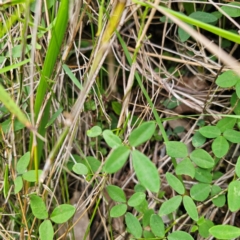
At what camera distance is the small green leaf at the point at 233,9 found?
1135mm

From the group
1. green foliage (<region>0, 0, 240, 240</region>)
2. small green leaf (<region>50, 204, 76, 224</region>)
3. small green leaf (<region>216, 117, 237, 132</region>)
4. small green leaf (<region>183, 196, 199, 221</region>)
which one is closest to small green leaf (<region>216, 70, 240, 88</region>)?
green foliage (<region>0, 0, 240, 240</region>)

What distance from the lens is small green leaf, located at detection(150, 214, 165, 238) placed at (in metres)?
1.02

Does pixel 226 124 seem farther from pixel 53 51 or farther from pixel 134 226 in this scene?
pixel 53 51

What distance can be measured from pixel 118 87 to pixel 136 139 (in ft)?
2.07

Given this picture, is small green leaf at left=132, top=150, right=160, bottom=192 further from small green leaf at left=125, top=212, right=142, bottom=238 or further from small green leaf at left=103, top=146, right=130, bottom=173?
small green leaf at left=125, top=212, right=142, bottom=238

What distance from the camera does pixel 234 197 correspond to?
3.14 feet

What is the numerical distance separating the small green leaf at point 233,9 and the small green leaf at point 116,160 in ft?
2.11

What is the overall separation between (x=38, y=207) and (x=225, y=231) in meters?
0.51

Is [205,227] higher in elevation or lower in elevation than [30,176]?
lower

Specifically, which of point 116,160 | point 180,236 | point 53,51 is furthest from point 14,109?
point 180,236

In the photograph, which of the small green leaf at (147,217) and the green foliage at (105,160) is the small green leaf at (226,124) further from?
the small green leaf at (147,217)

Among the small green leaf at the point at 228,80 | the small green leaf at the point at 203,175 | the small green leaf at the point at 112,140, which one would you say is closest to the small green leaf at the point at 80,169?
the small green leaf at the point at 112,140

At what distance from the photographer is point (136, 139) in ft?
2.60

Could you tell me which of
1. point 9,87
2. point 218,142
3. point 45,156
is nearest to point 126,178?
point 45,156
